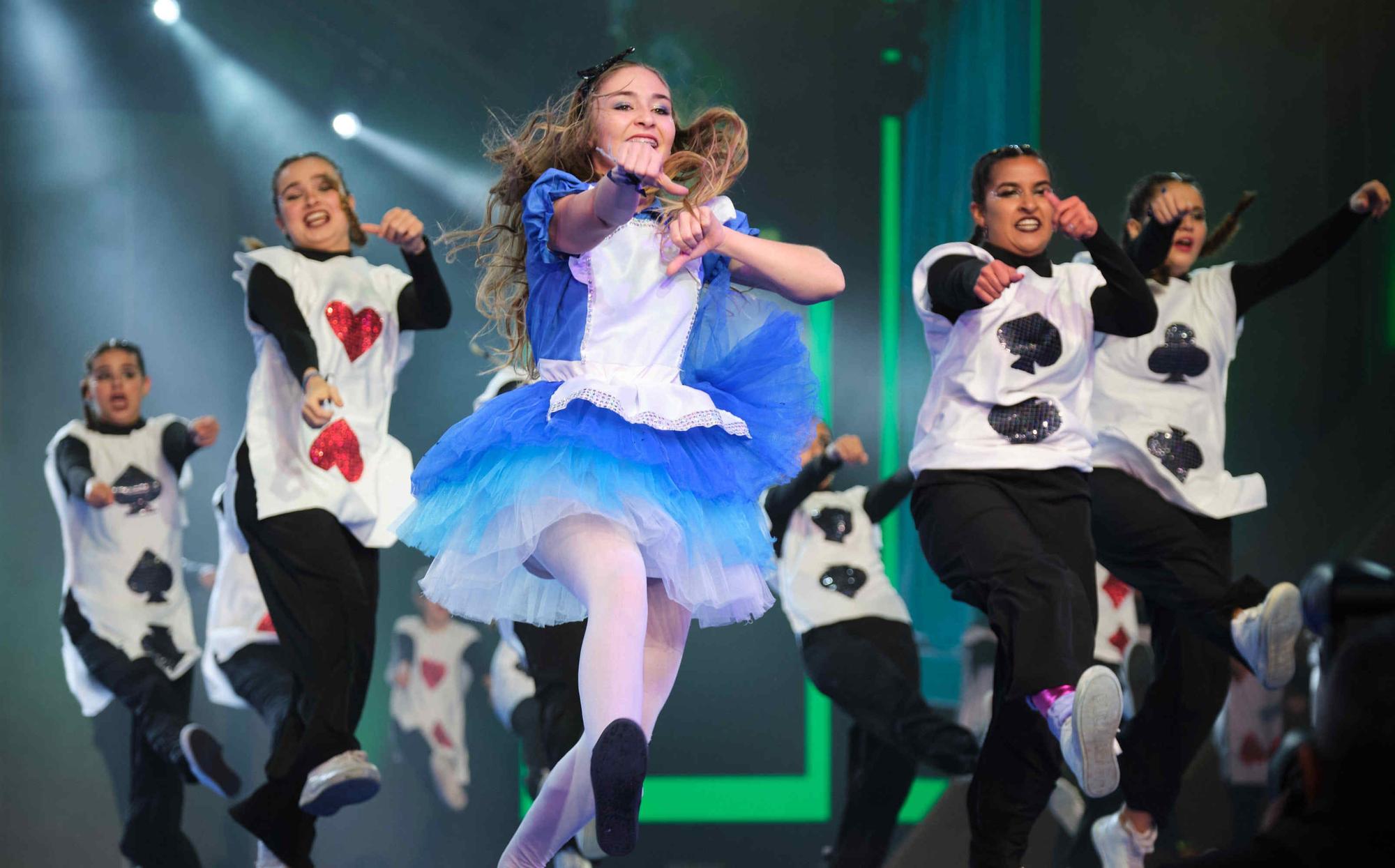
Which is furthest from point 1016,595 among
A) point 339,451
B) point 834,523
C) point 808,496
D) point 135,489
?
point 135,489

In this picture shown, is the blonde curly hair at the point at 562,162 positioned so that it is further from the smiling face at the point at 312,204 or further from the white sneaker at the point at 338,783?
the smiling face at the point at 312,204

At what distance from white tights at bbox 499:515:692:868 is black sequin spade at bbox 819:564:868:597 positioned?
230 centimetres

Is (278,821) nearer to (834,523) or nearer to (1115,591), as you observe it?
(834,523)

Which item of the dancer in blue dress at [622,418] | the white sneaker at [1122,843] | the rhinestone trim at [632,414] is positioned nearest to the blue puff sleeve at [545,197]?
the dancer in blue dress at [622,418]

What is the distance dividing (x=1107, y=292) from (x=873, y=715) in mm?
1777

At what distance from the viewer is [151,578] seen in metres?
4.88

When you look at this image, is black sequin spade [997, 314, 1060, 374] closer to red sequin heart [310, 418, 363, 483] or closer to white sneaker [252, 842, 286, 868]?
red sequin heart [310, 418, 363, 483]

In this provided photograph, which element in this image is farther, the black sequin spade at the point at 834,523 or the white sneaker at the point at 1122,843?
the black sequin spade at the point at 834,523

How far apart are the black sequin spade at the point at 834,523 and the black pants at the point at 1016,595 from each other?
1.47 meters

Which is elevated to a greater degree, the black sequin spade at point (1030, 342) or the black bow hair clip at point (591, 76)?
the black bow hair clip at point (591, 76)

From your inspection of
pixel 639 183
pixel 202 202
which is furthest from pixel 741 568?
pixel 202 202

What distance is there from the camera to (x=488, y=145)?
2869mm

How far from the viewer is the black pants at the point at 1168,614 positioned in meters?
3.77

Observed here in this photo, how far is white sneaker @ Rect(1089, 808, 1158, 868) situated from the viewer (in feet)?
12.5
